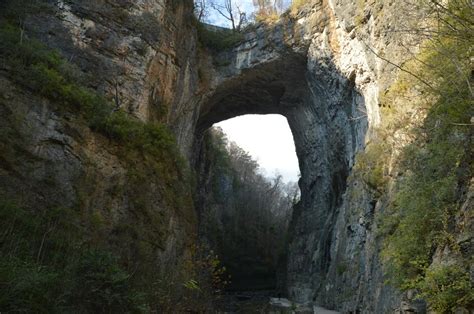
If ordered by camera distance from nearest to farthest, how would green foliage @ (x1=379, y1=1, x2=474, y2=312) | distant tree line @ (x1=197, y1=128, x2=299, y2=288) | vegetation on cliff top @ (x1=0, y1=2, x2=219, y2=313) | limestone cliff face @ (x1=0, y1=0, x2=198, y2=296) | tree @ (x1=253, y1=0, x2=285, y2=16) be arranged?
green foliage @ (x1=379, y1=1, x2=474, y2=312) → vegetation on cliff top @ (x1=0, y1=2, x2=219, y2=313) → limestone cliff face @ (x1=0, y1=0, x2=198, y2=296) → tree @ (x1=253, y1=0, x2=285, y2=16) → distant tree line @ (x1=197, y1=128, x2=299, y2=288)

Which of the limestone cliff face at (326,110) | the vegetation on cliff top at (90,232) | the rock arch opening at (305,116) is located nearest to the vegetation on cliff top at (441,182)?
the limestone cliff face at (326,110)

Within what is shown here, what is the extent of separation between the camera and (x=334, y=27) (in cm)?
1661

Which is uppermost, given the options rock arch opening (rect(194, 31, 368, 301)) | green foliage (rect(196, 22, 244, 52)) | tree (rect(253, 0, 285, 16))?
tree (rect(253, 0, 285, 16))

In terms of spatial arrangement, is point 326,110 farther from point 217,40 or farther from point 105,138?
point 105,138

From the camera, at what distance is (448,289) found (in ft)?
14.6

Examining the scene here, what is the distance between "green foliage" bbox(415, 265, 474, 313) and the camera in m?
4.26

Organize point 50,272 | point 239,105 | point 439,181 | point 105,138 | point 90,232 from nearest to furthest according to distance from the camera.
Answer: point 50,272
point 439,181
point 90,232
point 105,138
point 239,105

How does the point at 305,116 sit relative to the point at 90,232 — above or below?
above

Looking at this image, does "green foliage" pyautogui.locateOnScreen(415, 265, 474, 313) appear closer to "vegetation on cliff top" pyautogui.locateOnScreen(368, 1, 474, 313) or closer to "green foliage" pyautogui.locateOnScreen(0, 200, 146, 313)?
"vegetation on cliff top" pyautogui.locateOnScreen(368, 1, 474, 313)

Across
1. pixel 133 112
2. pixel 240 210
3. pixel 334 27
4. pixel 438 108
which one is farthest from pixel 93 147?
pixel 240 210

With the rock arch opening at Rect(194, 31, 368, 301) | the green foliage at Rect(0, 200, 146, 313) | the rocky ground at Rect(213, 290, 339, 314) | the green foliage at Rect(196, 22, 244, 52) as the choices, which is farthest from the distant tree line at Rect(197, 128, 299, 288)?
the green foliage at Rect(0, 200, 146, 313)

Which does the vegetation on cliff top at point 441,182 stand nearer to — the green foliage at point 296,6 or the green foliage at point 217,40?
the green foliage at point 296,6

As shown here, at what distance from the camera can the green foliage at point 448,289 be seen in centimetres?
426

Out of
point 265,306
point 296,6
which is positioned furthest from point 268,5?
point 265,306
